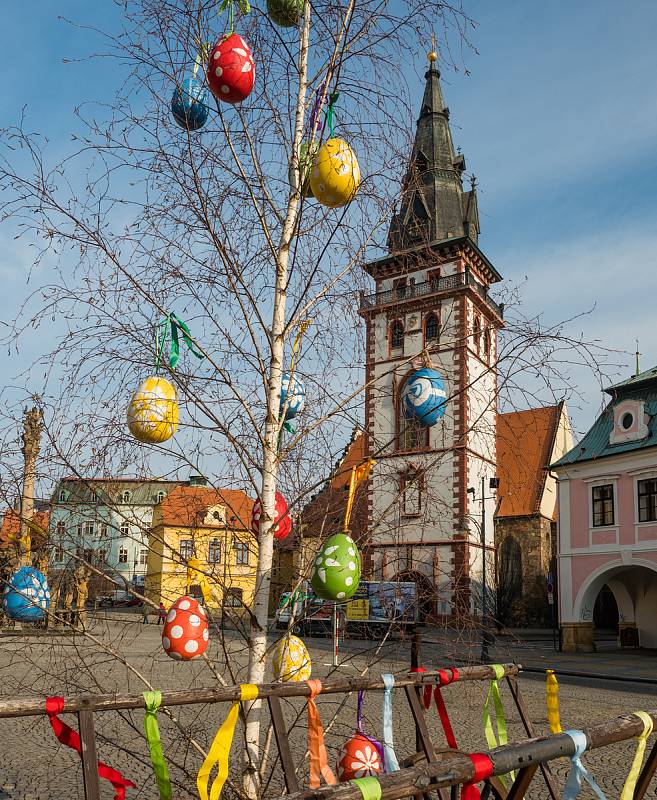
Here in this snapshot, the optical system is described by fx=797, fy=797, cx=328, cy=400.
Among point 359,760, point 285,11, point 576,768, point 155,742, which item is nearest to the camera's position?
point 576,768

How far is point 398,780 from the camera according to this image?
7.28 ft

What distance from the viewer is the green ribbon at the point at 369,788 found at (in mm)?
2102

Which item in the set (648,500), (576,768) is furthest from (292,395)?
(648,500)

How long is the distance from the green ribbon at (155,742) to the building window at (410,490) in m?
1.67

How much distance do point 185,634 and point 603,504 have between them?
2367cm

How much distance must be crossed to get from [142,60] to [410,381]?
6.77 ft

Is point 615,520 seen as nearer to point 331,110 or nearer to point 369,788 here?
point 331,110

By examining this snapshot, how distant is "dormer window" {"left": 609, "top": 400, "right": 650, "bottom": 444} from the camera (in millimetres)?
24422

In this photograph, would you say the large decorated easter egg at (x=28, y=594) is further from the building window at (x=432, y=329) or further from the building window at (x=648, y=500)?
the building window at (x=648, y=500)

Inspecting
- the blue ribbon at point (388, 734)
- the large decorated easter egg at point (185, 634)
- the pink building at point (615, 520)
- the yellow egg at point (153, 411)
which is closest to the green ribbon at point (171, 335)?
the yellow egg at point (153, 411)

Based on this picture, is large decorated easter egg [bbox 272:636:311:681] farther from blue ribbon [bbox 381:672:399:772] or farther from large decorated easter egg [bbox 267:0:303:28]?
large decorated easter egg [bbox 267:0:303:28]

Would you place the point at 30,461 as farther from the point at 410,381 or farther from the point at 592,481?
the point at 592,481

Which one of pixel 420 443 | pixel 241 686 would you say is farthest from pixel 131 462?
pixel 420 443

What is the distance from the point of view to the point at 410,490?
175 inches
